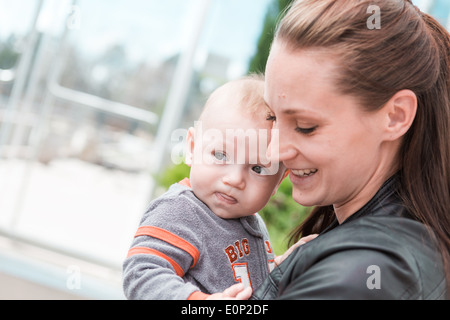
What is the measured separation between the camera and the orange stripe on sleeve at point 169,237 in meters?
1.22

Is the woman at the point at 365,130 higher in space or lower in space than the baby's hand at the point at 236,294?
higher

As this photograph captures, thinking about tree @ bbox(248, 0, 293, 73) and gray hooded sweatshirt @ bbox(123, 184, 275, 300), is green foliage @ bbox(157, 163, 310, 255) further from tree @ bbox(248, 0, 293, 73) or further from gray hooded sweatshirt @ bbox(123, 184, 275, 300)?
gray hooded sweatshirt @ bbox(123, 184, 275, 300)

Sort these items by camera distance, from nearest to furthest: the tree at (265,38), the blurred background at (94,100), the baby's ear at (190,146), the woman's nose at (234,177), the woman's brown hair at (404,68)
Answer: the woman's brown hair at (404,68), the woman's nose at (234,177), the baby's ear at (190,146), the tree at (265,38), the blurred background at (94,100)

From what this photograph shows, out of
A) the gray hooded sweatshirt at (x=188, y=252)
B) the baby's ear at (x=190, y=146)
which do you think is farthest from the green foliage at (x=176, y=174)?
the gray hooded sweatshirt at (x=188, y=252)

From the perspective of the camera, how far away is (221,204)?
136cm

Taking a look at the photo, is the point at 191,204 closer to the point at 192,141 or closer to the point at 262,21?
the point at 192,141

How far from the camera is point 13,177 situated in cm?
491

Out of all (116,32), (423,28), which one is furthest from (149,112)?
(423,28)

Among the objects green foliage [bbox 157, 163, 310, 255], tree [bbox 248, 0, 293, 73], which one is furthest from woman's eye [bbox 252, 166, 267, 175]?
tree [bbox 248, 0, 293, 73]

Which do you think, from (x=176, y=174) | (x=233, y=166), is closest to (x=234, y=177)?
(x=233, y=166)

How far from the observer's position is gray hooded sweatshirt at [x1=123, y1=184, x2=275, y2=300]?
1.14 meters

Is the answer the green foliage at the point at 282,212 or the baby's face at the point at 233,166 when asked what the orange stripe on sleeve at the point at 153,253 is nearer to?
the baby's face at the point at 233,166

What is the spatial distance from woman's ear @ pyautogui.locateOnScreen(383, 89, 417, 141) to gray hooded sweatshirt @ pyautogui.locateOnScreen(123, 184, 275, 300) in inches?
18.1
